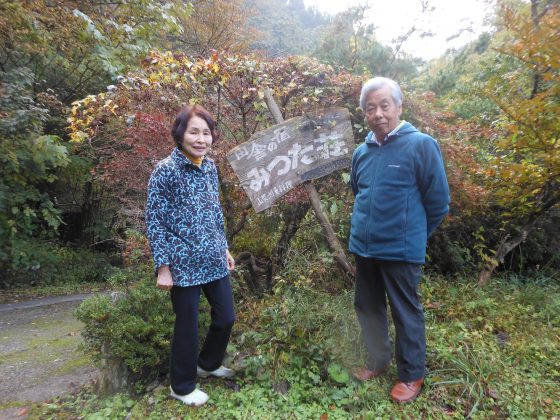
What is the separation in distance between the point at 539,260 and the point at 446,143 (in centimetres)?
236

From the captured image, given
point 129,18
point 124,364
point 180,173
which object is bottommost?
point 124,364

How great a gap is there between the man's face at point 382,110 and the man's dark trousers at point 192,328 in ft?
4.42

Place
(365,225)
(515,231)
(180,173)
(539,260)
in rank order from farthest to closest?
(539,260) → (515,231) → (365,225) → (180,173)

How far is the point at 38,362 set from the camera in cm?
345

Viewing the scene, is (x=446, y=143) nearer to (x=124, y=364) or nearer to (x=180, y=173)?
(x=180, y=173)

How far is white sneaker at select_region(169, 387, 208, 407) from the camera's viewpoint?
2.33m

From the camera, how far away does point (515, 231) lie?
414cm

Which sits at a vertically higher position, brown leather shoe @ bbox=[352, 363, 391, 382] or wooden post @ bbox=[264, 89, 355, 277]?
wooden post @ bbox=[264, 89, 355, 277]

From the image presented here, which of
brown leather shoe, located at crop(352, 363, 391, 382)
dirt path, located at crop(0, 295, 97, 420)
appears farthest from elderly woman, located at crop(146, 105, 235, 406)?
dirt path, located at crop(0, 295, 97, 420)

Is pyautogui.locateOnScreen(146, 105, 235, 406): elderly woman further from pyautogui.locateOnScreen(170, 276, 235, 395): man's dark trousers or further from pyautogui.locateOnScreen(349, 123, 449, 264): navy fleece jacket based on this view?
pyautogui.locateOnScreen(349, 123, 449, 264): navy fleece jacket

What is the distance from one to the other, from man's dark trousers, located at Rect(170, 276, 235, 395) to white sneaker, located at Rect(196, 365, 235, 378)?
0.52ft

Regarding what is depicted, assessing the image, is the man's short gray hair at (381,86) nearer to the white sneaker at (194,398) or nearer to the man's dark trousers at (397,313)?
the man's dark trousers at (397,313)

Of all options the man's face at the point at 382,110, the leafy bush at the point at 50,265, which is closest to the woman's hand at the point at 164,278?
the man's face at the point at 382,110

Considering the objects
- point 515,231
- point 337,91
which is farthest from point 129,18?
point 515,231
